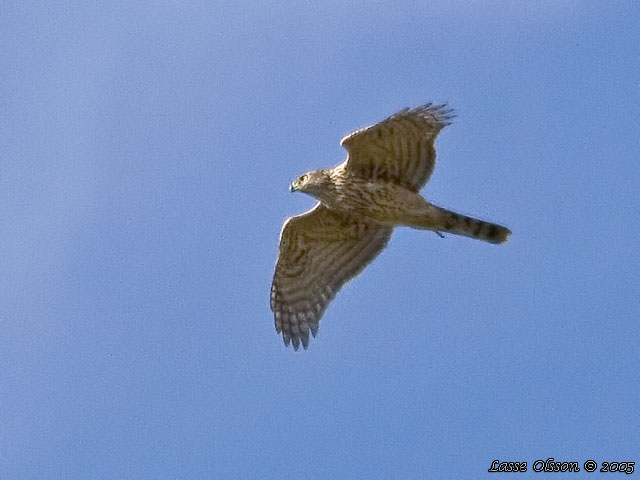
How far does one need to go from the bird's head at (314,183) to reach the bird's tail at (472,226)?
1453 millimetres

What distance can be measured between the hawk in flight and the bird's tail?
0.04ft

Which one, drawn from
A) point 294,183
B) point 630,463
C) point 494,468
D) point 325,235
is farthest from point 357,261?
point 630,463

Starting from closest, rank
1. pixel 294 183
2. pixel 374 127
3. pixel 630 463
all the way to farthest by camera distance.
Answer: pixel 630 463
pixel 374 127
pixel 294 183

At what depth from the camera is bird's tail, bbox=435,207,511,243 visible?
41.6ft

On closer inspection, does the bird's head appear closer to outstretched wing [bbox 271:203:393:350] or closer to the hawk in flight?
the hawk in flight

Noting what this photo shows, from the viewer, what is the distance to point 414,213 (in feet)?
42.0

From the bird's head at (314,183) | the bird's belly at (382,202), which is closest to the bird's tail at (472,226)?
the bird's belly at (382,202)

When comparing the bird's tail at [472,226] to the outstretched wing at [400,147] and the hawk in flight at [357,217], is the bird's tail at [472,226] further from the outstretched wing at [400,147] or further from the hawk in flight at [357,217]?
the outstretched wing at [400,147]

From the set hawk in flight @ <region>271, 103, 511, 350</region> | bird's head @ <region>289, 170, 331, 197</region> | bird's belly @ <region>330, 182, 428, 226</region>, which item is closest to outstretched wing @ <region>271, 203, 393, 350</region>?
hawk in flight @ <region>271, 103, 511, 350</region>

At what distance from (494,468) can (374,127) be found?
13.8ft

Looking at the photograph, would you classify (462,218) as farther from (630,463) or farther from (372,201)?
(630,463)

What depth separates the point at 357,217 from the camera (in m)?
13.4

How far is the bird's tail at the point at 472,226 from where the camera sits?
12688mm

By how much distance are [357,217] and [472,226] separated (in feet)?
5.09
